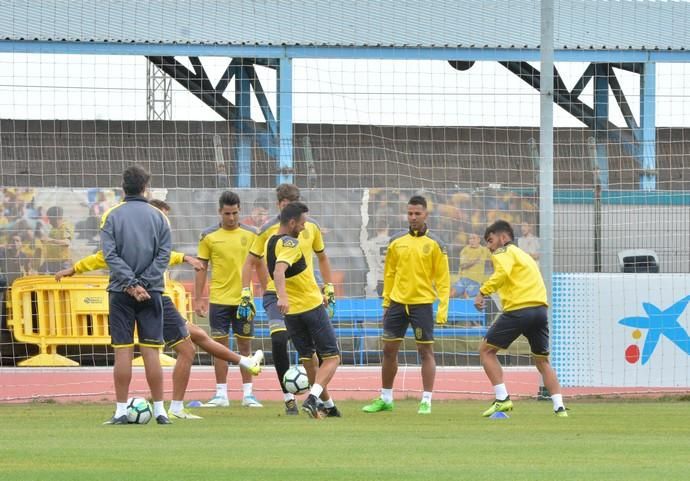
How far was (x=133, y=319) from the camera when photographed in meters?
10.9

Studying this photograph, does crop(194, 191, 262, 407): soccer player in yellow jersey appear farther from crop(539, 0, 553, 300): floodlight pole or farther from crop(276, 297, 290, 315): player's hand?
crop(539, 0, 553, 300): floodlight pole

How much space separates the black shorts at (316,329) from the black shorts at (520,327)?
5.13 ft

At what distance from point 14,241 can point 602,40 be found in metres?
9.94

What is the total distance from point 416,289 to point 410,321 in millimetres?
320

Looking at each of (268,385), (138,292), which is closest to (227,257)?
(268,385)

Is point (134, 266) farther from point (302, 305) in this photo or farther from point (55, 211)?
point (55, 211)

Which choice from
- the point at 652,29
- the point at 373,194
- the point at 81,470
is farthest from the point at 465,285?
the point at 81,470

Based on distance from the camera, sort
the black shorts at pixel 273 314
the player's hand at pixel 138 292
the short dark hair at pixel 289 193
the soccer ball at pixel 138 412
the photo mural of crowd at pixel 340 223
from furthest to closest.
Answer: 1. the photo mural of crowd at pixel 340 223
2. the black shorts at pixel 273 314
3. the short dark hair at pixel 289 193
4. the soccer ball at pixel 138 412
5. the player's hand at pixel 138 292

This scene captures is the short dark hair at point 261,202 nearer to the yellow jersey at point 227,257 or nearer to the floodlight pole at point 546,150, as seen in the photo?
the floodlight pole at point 546,150

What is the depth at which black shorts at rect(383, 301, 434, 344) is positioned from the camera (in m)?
13.3

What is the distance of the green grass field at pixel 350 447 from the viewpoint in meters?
7.28

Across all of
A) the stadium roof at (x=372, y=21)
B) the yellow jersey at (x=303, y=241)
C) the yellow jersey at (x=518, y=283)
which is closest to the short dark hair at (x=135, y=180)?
the yellow jersey at (x=303, y=241)

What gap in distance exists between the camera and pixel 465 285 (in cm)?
1823

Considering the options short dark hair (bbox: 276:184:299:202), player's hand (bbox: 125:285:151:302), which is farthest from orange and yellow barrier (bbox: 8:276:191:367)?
player's hand (bbox: 125:285:151:302)
